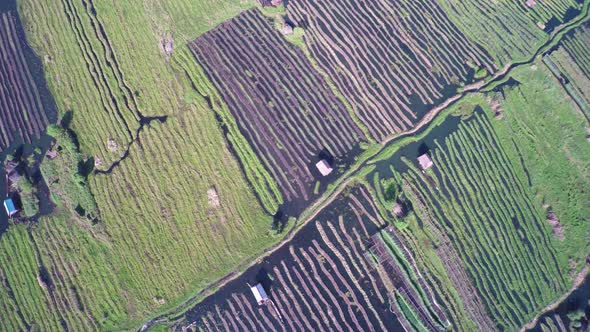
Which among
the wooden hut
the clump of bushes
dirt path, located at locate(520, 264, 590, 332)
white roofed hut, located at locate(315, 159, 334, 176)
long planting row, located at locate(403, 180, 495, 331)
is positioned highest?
the clump of bushes

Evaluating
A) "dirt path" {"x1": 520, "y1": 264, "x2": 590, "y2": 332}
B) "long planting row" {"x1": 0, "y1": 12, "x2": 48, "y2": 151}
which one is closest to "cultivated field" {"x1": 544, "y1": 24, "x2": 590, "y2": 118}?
"dirt path" {"x1": 520, "y1": 264, "x2": 590, "y2": 332}

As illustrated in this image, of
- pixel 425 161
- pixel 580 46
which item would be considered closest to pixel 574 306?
pixel 425 161

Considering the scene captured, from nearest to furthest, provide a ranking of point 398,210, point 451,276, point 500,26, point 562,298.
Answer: point 451,276 < point 562,298 < point 398,210 < point 500,26

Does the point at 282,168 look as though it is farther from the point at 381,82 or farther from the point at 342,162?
the point at 381,82

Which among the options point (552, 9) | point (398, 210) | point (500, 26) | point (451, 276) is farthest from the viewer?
point (552, 9)

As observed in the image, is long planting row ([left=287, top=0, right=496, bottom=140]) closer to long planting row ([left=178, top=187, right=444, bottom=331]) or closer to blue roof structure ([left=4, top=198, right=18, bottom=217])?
long planting row ([left=178, top=187, right=444, bottom=331])

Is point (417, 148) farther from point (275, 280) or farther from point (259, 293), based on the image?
point (259, 293)

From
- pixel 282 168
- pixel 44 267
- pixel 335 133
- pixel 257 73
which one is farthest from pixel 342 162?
pixel 44 267

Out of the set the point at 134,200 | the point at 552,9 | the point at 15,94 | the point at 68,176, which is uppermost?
the point at 15,94

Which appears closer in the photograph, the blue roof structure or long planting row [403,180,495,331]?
long planting row [403,180,495,331]
